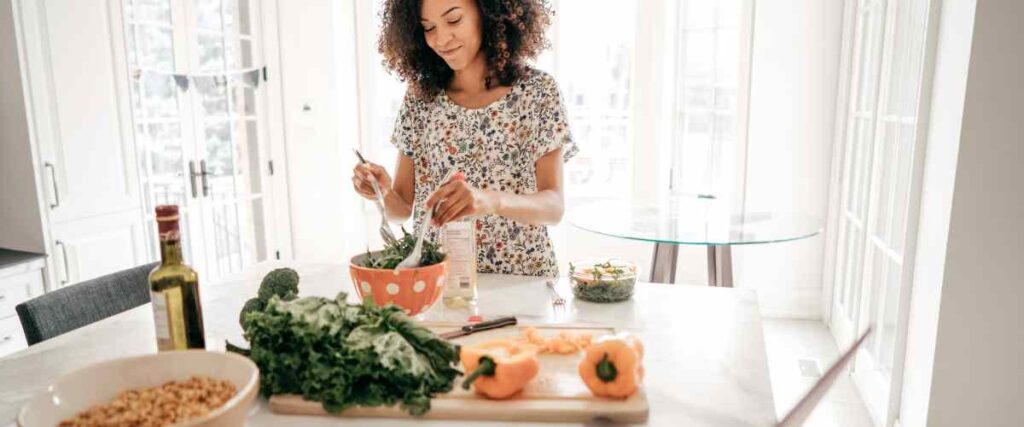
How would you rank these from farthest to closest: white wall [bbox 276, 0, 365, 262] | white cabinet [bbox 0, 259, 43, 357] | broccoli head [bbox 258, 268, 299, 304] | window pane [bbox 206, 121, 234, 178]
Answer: white wall [bbox 276, 0, 365, 262] < window pane [bbox 206, 121, 234, 178] < white cabinet [bbox 0, 259, 43, 357] < broccoli head [bbox 258, 268, 299, 304]

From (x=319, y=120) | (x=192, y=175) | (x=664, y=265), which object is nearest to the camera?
(x=664, y=265)

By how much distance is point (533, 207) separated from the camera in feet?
4.82

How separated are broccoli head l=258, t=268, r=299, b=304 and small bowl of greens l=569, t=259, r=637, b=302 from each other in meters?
0.54

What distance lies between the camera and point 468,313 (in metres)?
1.26

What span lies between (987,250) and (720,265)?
83cm

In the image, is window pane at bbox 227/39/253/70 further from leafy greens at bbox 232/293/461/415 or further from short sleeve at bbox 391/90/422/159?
leafy greens at bbox 232/293/461/415

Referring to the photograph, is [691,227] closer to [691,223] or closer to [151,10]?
[691,223]

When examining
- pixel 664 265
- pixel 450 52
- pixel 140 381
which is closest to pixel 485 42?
pixel 450 52

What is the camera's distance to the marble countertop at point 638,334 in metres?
0.90

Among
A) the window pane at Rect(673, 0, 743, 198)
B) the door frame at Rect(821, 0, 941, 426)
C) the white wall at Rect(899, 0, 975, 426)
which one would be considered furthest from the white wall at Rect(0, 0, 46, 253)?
the window pane at Rect(673, 0, 743, 198)

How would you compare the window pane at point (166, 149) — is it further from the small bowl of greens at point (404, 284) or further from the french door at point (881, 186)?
the french door at point (881, 186)

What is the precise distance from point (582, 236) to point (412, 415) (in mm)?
3376

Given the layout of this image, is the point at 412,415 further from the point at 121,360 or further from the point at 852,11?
the point at 852,11

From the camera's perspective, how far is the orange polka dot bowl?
115cm
